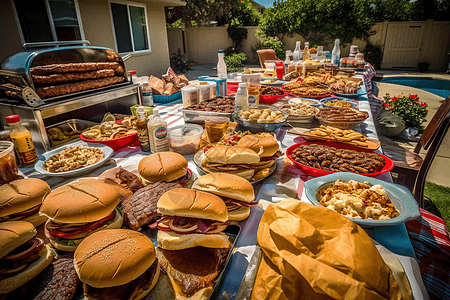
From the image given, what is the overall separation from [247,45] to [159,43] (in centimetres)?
1163

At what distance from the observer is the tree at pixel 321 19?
51.6 feet

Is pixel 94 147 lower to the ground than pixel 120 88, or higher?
lower

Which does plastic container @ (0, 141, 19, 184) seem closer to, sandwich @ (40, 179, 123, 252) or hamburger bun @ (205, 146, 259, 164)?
sandwich @ (40, 179, 123, 252)

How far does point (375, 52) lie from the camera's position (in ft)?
53.5

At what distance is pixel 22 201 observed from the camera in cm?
108

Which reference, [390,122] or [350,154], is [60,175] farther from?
[390,122]

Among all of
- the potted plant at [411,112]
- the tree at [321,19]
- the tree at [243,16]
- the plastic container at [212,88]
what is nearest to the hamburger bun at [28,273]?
the plastic container at [212,88]

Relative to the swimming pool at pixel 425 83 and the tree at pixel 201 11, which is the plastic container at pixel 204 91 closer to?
the swimming pool at pixel 425 83

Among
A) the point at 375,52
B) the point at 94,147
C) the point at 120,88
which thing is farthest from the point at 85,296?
the point at 375,52

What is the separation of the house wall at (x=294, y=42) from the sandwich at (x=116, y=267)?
1979 cm

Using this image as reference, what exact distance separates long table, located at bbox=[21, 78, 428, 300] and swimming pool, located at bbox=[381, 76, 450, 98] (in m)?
14.1

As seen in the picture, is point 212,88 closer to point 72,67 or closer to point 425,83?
point 72,67

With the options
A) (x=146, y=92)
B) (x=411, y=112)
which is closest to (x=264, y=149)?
(x=146, y=92)

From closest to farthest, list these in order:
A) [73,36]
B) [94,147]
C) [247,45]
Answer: [94,147]
[73,36]
[247,45]
